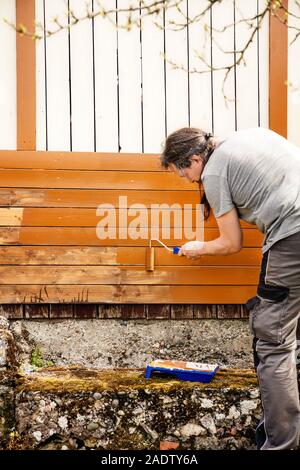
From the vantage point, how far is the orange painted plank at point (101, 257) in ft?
12.7

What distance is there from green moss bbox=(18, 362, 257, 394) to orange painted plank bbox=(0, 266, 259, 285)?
671 mm

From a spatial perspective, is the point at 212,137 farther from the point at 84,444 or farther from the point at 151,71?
the point at 84,444

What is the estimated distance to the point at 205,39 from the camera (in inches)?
158

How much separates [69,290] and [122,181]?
798 millimetres

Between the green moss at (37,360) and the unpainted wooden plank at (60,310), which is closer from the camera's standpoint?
the green moss at (37,360)

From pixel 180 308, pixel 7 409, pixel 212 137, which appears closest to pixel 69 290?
pixel 180 308

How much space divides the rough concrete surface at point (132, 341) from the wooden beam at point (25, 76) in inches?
48.9

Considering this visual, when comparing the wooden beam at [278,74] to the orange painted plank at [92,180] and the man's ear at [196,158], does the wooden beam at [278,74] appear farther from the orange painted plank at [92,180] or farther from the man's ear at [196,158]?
the man's ear at [196,158]

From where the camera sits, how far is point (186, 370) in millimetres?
3199

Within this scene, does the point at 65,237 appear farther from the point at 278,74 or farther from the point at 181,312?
the point at 278,74

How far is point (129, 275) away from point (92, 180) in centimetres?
67

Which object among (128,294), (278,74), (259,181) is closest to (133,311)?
(128,294)

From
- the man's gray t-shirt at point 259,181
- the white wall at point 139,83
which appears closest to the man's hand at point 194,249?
the man's gray t-shirt at point 259,181

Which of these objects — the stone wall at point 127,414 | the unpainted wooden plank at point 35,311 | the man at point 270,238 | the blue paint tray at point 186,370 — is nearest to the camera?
the man at point 270,238
